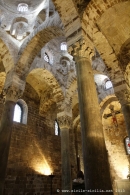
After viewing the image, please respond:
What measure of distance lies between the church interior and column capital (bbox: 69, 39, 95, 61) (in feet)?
0.04

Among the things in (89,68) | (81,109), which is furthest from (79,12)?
(81,109)

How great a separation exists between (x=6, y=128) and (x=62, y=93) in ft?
15.0

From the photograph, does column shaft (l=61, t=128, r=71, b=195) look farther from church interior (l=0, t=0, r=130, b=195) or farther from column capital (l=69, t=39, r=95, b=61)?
column capital (l=69, t=39, r=95, b=61)

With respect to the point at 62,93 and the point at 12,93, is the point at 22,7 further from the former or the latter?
the point at 12,93

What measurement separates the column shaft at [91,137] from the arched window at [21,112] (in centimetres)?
746

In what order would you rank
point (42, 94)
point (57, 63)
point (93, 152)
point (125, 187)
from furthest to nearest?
point (42, 94) → point (57, 63) → point (125, 187) → point (93, 152)

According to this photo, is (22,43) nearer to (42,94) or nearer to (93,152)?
(42,94)

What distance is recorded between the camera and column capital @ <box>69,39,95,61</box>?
15.1 feet

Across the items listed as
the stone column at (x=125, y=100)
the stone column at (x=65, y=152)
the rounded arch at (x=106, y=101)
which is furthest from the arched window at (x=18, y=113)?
the stone column at (x=125, y=100)

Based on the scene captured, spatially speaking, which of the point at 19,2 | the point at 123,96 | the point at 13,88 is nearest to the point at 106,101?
the point at 123,96

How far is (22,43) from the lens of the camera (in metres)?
8.99

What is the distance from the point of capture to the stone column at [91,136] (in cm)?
302

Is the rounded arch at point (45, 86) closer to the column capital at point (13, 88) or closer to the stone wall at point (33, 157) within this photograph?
the stone wall at point (33, 157)

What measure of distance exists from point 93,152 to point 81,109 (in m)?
1.01
